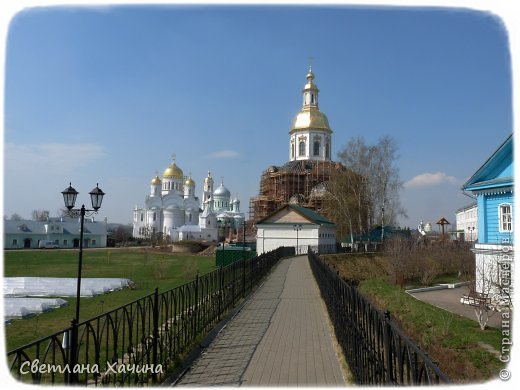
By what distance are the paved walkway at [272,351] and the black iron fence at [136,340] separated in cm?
38

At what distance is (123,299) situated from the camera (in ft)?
44.8

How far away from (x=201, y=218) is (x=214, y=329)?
192ft

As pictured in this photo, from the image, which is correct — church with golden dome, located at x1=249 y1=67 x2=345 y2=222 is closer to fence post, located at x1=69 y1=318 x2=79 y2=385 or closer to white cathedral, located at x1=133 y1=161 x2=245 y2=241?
white cathedral, located at x1=133 y1=161 x2=245 y2=241

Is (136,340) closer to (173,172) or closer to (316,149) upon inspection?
(316,149)

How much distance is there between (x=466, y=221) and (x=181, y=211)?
41.5 meters

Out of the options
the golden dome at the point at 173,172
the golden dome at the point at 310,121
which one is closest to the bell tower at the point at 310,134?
the golden dome at the point at 310,121

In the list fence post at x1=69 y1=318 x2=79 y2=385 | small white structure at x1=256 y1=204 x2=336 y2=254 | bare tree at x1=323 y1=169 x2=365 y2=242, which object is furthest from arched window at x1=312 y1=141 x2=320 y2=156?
fence post at x1=69 y1=318 x2=79 y2=385

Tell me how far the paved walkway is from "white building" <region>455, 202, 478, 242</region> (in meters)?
34.7

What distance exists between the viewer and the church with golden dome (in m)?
45.2

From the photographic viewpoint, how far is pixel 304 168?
4719cm

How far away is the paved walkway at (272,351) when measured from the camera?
4.86 m

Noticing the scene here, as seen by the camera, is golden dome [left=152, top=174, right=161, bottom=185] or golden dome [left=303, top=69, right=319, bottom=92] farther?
golden dome [left=152, top=174, right=161, bottom=185]

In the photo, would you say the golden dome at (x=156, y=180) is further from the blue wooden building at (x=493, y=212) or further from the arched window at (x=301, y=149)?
Result: the blue wooden building at (x=493, y=212)

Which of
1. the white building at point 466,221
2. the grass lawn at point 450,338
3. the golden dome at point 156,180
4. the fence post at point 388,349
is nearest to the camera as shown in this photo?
the fence post at point 388,349
